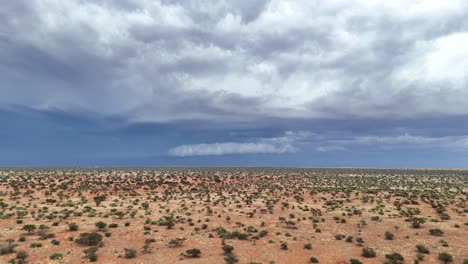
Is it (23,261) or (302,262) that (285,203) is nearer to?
(302,262)

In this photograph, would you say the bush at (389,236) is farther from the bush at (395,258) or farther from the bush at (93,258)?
the bush at (93,258)

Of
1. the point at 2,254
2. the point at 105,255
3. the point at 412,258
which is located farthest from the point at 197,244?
the point at 412,258

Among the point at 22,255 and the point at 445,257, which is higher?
the point at 22,255

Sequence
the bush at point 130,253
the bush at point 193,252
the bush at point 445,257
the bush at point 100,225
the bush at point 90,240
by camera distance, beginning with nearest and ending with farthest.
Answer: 1. the bush at point 130,253
2. the bush at point 445,257
3. the bush at point 193,252
4. the bush at point 90,240
5. the bush at point 100,225

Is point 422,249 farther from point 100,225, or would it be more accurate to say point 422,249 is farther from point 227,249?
point 100,225

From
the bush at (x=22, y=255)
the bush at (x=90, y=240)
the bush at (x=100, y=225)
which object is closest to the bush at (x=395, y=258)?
the bush at (x=90, y=240)

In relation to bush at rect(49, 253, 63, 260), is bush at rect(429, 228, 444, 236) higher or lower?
higher

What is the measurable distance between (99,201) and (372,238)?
4655cm

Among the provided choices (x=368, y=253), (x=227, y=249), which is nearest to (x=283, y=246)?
(x=227, y=249)

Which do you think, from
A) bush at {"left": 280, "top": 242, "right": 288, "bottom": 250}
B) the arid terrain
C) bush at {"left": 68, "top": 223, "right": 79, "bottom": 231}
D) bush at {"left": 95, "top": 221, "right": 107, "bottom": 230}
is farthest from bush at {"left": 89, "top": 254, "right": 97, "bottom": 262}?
bush at {"left": 280, "top": 242, "right": 288, "bottom": 250}

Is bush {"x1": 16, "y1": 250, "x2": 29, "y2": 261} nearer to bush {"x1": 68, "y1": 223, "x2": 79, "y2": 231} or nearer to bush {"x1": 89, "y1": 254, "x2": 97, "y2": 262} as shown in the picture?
bush {"x1": 89, "y1": 254, "x2": 97, "y2": 262}

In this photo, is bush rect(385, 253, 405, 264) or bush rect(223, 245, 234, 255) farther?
bush rect(223, 245, 234, 255)

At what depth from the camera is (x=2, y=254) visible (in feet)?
103

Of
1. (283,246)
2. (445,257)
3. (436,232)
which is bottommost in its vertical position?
(445,257)
